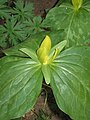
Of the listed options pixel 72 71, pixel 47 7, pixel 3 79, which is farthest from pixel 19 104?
pixel 47 7

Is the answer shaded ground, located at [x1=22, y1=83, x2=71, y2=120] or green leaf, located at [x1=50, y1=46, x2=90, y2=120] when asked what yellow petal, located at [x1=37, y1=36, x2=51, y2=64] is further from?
shaded ground, located at [x1=22, y1=83, x2=71, y2=120]

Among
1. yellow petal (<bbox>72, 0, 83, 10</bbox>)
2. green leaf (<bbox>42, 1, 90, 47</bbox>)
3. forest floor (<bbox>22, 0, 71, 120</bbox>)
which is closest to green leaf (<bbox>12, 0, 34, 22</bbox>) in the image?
green leaf (<bbox>42, 1, 90, 47</bbox>)

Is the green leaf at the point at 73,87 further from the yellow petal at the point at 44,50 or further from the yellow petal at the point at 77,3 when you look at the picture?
the yellow petal at the point at 77,3

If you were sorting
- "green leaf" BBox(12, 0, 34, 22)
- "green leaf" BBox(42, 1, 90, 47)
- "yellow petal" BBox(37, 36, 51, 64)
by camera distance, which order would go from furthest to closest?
"green leaf" BBox(12, 0, 34, 22) → "green leaf" BBox(42, 1, 90, 47) → "yellow petal" BBox(37, 36, 51, 64)

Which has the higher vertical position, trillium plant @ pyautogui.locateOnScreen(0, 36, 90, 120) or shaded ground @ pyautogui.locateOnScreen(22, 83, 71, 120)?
trillium plant @ pyautogui.locateOnScreen(0, 36, 90, 120)

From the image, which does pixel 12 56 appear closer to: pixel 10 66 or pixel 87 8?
pixel 10 66

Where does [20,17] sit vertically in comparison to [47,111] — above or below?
above

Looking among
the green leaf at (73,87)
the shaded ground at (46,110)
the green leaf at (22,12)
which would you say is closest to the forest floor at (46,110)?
the shaded ground at (46,110)
